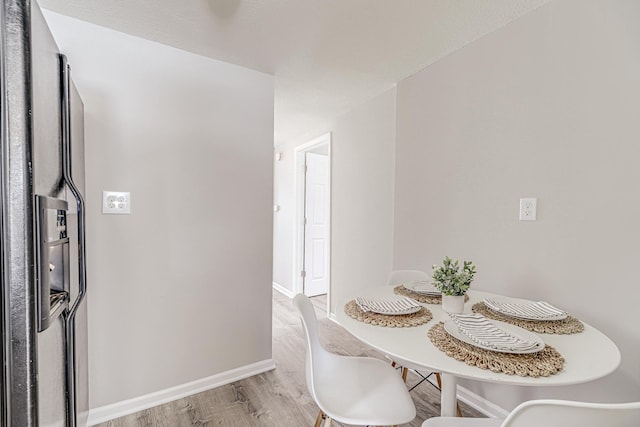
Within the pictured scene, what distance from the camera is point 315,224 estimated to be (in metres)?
4.17

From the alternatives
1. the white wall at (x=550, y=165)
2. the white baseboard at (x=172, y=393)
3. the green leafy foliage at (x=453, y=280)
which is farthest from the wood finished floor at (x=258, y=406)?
the green leafy foliage at (x=453, y=280)

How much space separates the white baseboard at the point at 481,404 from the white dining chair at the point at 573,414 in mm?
1321

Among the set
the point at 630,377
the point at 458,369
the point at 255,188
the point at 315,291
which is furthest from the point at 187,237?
the point at 315,291

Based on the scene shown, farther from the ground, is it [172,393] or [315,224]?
[315,224]

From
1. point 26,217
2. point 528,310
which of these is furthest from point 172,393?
point 528,310

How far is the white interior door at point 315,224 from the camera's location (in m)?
4.09

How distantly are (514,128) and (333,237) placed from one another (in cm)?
208

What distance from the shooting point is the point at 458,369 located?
84cm

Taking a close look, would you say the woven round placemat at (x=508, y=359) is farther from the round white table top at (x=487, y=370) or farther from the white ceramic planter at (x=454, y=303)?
the white ceramic planter at (x=454, y=303)

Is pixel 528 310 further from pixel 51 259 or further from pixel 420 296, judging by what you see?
pixel 51 259

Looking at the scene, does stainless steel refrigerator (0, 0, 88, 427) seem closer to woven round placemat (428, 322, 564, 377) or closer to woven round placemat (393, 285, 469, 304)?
woven round placemat (428, 322, 564, 377)

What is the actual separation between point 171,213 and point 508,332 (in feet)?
6.03

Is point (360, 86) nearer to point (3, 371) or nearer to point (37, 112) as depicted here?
point (37, 112)

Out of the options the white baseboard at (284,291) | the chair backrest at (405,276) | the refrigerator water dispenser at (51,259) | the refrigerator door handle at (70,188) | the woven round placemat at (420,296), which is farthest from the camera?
the white baseboard at (284,291)
